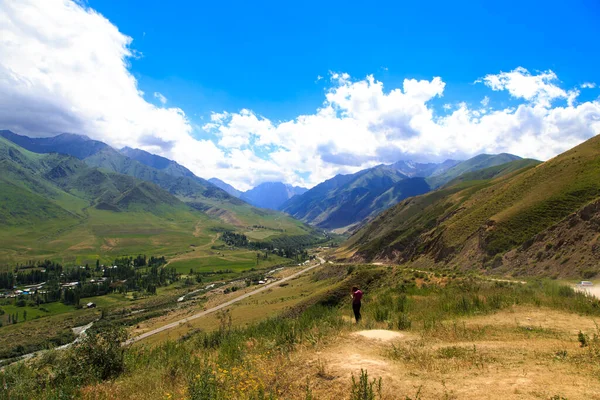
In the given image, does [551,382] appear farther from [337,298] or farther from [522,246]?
[522,246]

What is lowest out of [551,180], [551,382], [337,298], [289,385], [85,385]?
[337,298]

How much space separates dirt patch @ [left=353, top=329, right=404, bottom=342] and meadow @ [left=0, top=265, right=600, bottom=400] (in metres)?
0.14

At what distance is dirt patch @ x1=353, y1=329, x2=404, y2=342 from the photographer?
1332cm

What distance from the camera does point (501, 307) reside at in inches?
708

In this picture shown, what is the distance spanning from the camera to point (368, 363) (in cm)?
1014

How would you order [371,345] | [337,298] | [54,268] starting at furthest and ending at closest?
Answer: [54,268]
[337,298]
[371,345]

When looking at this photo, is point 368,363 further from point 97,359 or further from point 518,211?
point 518,211

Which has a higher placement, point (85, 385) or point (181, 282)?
point (85, 385)

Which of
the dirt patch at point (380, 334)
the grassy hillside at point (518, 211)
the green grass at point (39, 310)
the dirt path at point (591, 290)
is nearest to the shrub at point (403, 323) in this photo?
the dirt patch at point (380, 334)

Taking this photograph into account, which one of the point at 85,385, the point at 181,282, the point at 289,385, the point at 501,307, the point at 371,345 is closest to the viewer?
the point at 289,385

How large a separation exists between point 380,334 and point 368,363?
4.10 meters

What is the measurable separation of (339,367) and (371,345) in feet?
10.1

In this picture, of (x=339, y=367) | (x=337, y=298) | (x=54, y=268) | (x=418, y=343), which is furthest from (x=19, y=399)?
(x=54, y=268)

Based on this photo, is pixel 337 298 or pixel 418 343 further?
pixel 337 298
